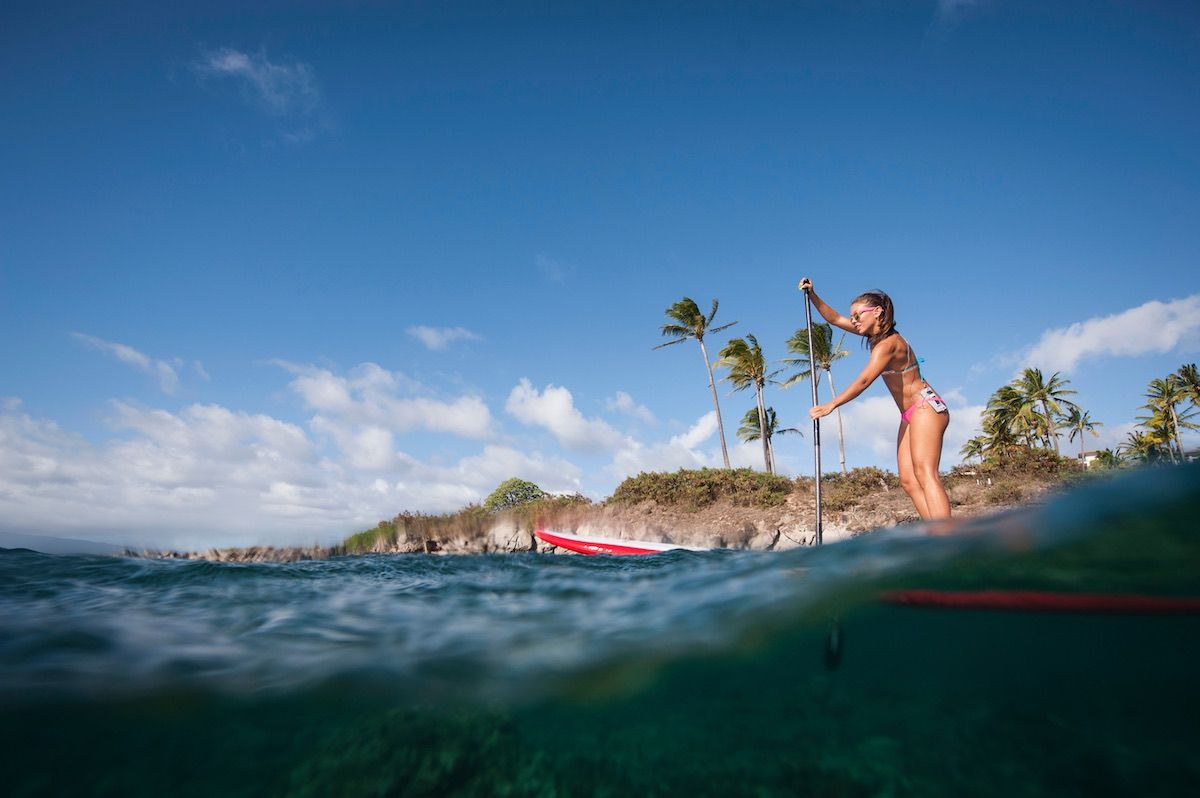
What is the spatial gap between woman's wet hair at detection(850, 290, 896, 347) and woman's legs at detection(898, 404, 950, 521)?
0.80 metres

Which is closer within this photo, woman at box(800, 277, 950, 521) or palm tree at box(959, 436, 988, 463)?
woman at box(800, 277, 950, 521)

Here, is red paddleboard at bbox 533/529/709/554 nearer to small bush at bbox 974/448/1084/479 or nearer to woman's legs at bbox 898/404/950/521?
woman's legs at bbox 898/404/950/521

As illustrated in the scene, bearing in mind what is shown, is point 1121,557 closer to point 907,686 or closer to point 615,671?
point 907,686

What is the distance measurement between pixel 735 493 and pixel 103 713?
15685mm

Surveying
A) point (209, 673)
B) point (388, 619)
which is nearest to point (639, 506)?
point (388, 619)

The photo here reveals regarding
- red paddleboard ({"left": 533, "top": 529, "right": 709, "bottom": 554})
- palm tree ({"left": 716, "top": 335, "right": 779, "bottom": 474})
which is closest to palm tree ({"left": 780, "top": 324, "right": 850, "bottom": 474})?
palm tree ({"left": 716, "top": 335, "right": 779, "bottom": 474})

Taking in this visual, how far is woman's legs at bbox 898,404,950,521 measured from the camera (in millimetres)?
4781

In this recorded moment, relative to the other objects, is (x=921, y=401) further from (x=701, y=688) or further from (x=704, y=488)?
(x=704, y=488)

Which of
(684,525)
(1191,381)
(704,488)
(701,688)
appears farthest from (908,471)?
(1191,381)

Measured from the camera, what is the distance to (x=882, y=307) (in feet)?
16.5

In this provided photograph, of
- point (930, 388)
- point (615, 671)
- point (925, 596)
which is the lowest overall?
point (615, 671)

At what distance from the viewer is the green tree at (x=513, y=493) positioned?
26.9m

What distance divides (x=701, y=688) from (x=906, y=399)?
3.82 meters

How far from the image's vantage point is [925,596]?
9.29ft
